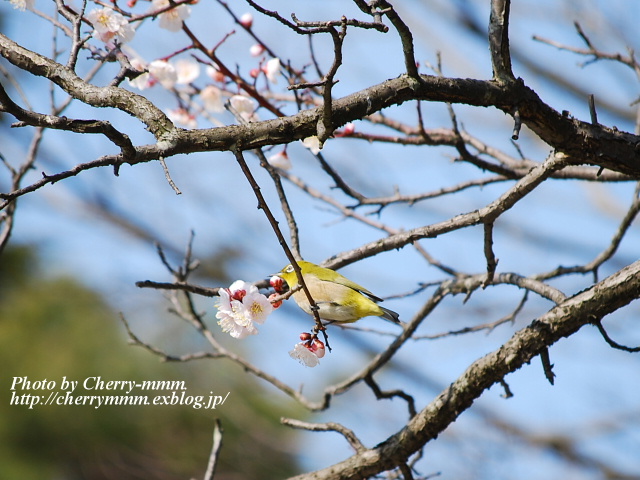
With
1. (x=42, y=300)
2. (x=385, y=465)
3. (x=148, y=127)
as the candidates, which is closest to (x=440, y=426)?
(x=385, y=465)

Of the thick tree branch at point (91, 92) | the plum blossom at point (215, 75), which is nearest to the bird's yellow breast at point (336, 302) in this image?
the thick tree branch at point (91, 92)

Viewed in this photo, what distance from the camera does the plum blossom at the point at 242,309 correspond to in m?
2.11

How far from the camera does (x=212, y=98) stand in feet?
13.1

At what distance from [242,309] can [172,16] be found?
196cm

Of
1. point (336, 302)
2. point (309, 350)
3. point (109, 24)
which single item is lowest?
point (309, 350)

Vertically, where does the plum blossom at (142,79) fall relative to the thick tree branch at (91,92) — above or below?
above

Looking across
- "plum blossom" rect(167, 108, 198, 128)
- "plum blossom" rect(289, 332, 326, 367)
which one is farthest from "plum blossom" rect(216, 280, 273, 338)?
"plum blossom" rect(167, 108, 198, 128)

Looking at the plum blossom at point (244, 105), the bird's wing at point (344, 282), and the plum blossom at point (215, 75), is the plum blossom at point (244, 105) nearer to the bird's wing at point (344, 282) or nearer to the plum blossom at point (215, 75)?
the plum blossom at point (215, 75)

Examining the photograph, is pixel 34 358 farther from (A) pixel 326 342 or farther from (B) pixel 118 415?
(A) pixel 326 342

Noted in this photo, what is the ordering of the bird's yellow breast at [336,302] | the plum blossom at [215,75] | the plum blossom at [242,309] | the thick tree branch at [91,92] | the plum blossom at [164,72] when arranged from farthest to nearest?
the plum blossom at [215,75], the plum blossom at [164,72], the bird's yellow breast at [336,302], the plum blossom at [242,309], the thick tree branch at [91,92]

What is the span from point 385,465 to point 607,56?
8.46 ft

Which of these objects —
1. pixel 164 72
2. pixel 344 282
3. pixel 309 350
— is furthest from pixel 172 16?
pixel 309 350

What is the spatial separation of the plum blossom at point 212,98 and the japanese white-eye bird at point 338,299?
1555mm

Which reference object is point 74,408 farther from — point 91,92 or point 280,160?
point 91,92
